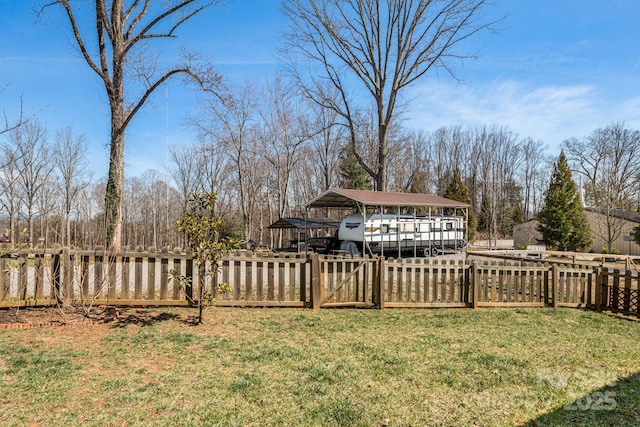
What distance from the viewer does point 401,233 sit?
57.6ft

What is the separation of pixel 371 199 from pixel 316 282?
1015cm

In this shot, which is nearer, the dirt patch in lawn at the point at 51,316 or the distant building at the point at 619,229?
the dirt patch in lawn at the point at 51,316

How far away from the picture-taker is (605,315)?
25.3 ft

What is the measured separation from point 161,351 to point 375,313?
377 centimetres

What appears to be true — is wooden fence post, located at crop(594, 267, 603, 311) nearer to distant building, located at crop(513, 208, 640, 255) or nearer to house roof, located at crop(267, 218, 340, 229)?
house roof, located at crop(267, 218, 340, 229)

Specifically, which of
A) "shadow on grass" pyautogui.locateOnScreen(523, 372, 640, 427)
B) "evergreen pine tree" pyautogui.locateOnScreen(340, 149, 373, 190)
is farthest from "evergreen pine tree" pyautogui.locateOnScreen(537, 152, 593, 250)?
"shadow on grass" pyautogui.locateOnScreen(523, 372, 640, 427)

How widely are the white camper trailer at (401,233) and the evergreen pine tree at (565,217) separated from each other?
46.5 ft

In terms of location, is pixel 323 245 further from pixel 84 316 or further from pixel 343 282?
pixel 84 316

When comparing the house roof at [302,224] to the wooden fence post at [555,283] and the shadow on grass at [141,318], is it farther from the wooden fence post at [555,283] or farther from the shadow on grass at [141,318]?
the shadow on grass at [141,318]

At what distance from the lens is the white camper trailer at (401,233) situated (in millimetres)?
16641

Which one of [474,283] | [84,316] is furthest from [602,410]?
[84,316]

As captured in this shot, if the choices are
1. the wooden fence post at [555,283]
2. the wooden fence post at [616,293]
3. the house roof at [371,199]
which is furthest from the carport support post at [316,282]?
the house roof at [371,199]

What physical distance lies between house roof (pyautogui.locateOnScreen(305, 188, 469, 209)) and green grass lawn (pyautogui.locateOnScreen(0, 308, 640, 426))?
34.6ft

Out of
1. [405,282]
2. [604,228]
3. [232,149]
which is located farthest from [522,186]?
[405,282]
